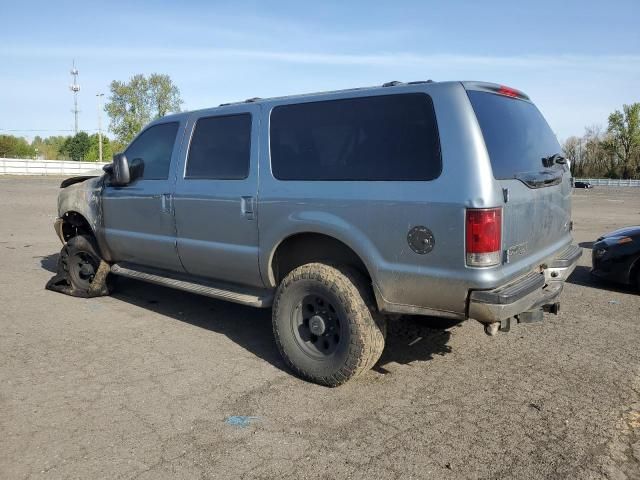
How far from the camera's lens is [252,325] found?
5.39 meters

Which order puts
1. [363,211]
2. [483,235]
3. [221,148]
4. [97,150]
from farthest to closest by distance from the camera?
[97,150]
[221,148]
[363,211]
[483,235]

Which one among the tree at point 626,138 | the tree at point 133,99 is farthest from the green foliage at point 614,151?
the tree at point 133,99

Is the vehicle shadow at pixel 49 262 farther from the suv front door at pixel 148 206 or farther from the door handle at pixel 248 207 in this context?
the door handle at pixel 248 207

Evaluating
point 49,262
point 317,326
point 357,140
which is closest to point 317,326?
point 317,326

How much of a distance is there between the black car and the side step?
4910mm

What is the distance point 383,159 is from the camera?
3594 millimetres

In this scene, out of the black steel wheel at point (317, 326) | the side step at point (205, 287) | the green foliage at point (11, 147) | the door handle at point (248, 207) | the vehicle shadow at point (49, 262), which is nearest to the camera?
the black steel wheel at point (317, 326)

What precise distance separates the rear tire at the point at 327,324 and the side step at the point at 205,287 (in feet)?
0.97

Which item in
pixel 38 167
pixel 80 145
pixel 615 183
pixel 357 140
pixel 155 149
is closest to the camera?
pixel 357 140

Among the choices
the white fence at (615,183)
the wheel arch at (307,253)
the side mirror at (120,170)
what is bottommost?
the wheel arch at (307,253)

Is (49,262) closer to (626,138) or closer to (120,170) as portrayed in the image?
(120,170)

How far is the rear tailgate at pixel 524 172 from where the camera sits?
3.43 meters

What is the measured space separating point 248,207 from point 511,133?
2.08m

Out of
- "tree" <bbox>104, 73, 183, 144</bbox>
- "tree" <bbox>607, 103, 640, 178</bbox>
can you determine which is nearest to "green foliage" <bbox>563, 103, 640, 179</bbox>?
"tree" <bbox>607, 103, 640, 178</bbox>
